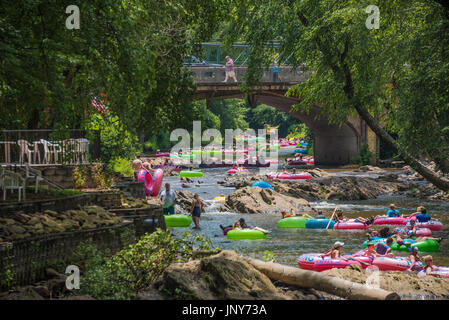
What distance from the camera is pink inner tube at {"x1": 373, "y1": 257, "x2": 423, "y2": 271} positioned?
15.8 meters

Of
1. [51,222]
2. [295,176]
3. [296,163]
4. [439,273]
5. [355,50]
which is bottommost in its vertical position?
[439,273]

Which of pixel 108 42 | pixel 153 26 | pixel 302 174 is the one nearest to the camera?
pixel 108 42

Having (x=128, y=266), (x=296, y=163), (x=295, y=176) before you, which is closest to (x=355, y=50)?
(x=128, y=266)

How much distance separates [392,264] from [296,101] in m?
31.8

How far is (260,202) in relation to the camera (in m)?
28.1

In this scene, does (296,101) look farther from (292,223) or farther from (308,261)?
(308,261)

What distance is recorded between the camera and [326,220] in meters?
23.0

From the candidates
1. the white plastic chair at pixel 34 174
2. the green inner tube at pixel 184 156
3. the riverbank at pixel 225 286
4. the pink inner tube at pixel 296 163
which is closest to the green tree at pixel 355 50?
the white plastic chair at pixel 34 174

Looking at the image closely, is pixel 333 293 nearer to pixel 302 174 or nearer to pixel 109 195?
pixel 109 195

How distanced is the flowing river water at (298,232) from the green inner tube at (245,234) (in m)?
0.20

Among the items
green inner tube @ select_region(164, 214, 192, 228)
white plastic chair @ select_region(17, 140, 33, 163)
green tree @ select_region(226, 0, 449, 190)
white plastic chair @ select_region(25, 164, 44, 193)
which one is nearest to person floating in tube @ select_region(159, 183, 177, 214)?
green inner tube @ select_region(164, 214, 192, 228)

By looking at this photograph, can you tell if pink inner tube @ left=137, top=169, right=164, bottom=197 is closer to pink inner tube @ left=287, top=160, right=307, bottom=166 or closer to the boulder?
the boulder
